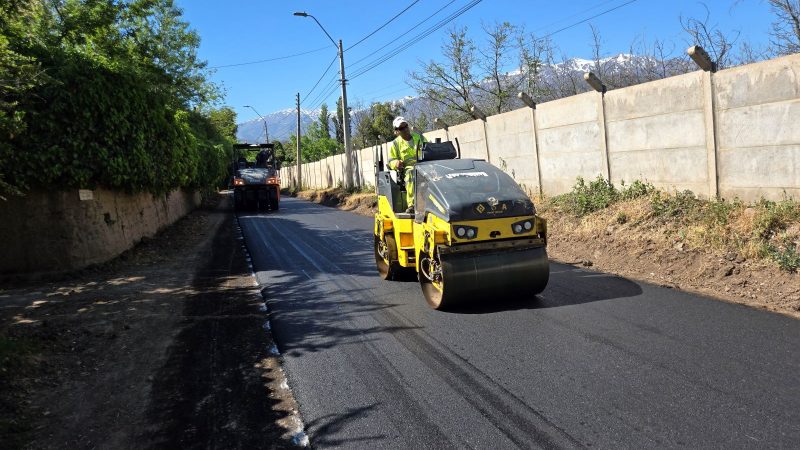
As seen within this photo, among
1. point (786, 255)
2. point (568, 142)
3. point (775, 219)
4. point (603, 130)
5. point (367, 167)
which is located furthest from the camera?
point (367, 167)

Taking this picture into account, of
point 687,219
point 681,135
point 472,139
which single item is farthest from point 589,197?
point 472,139

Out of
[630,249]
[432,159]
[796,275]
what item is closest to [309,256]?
[432,159]

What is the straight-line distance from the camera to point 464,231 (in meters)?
5.81

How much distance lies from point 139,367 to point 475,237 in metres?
3.51

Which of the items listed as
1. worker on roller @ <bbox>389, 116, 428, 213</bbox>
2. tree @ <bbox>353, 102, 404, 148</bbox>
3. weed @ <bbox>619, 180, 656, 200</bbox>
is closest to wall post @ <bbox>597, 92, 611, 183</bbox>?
weed @ <bbox>619, 180, 656, 200</bbox>

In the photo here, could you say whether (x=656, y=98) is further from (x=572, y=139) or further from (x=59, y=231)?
(x=59, y=231)

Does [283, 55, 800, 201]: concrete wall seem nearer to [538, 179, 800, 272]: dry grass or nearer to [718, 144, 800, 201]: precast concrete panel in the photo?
[718, 144, 800, 201]: precast concrete panel

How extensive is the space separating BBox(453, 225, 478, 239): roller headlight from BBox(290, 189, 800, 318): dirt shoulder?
9.03 ft

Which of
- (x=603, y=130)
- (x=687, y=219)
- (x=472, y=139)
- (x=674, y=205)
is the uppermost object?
(x=472, y=139)

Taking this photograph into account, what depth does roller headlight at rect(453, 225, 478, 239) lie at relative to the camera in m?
5.80

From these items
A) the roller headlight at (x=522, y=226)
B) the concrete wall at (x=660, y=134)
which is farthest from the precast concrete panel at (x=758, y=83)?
the roller headlight at (x=522, y=226)

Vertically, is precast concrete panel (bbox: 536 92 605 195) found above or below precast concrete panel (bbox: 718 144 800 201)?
above

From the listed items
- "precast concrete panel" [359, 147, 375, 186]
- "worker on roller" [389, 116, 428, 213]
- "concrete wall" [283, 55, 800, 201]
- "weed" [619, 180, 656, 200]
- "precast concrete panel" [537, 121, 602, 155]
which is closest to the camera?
"concrete wall" [283, 55, 800, 201]

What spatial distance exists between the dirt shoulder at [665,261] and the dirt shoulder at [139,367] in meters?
4.98
